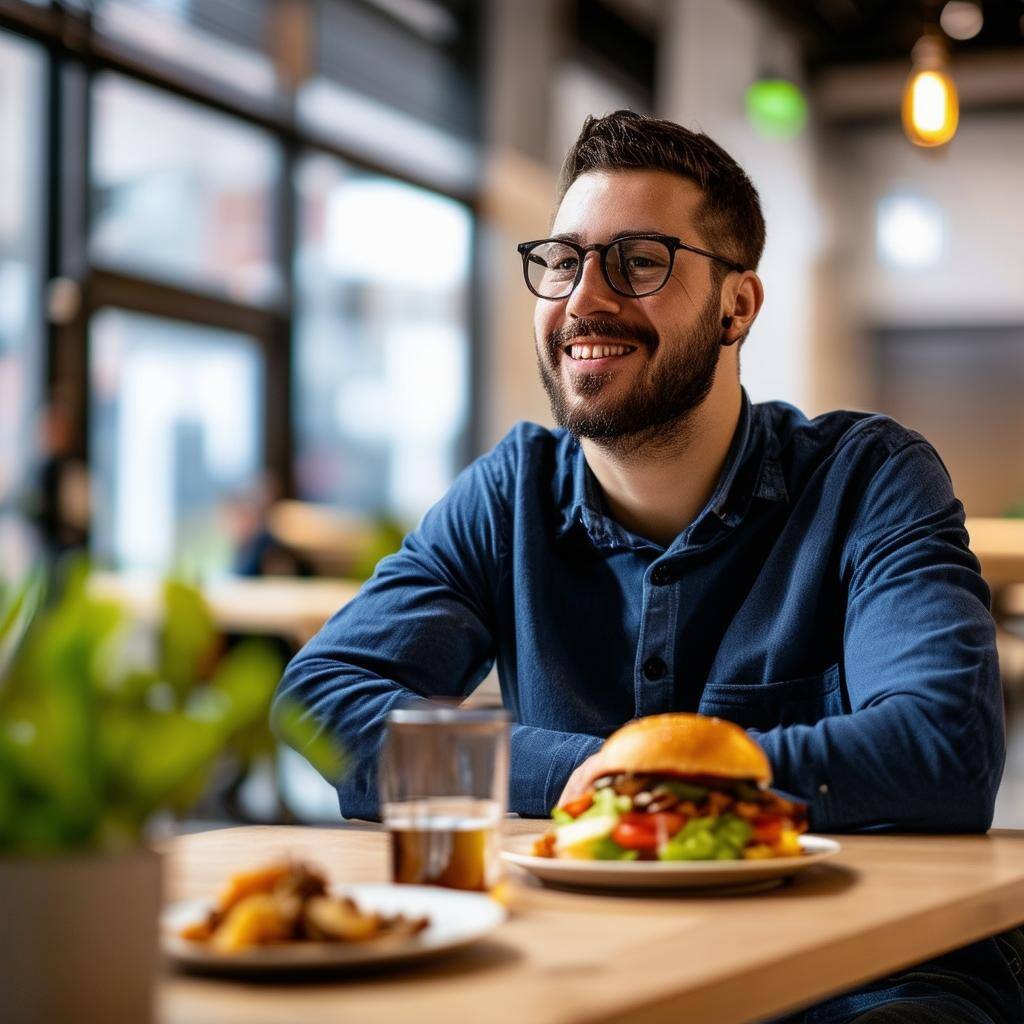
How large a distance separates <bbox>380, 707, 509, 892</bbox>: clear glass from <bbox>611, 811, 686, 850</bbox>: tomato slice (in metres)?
0.11

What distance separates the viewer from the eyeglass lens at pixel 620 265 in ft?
6.09

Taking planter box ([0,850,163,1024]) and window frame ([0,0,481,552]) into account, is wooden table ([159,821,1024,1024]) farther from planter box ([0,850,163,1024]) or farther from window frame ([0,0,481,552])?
window frame ([0,0,481,552])

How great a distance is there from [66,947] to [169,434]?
22.6 ft

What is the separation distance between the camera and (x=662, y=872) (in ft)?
3.71

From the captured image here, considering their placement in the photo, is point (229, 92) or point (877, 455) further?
point (229, 92)

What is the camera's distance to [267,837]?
1.47 m

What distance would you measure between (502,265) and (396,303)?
107cm

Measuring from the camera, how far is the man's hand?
127cm

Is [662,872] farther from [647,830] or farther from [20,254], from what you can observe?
[20,254]

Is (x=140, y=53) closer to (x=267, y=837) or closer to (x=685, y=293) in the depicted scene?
(x=685, y=293)

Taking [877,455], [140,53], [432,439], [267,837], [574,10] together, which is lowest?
[267,837]

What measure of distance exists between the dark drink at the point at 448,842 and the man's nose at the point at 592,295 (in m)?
0.86

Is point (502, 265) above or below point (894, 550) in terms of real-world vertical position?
above

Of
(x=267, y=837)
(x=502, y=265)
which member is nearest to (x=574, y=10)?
(x=502, y=265)
